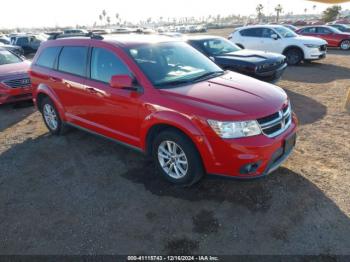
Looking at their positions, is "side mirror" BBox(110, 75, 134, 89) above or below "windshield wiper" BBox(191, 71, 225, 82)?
above

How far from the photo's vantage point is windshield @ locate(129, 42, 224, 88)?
402 cm

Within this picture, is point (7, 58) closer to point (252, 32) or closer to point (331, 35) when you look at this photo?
point (252, 32)

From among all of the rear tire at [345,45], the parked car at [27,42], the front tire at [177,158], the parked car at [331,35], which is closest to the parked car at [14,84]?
the front tire at [177,158]

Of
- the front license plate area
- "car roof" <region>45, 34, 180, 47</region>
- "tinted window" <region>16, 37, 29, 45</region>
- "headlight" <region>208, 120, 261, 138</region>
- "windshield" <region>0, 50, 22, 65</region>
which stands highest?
"car roof" <region>45, 34, 180, 47</region>

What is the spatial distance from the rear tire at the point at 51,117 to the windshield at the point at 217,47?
4.85 meters

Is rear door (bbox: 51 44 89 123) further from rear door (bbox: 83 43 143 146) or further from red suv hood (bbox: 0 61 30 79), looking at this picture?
red suv hood (bbox: 0 61 30 79)

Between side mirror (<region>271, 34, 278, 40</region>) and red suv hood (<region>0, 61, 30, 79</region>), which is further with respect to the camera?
side mirror (<region>271, 34, 278, 40</region>)

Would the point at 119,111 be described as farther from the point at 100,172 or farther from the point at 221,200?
the point at 221,200

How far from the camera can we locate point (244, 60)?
797cm

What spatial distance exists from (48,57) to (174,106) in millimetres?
3289

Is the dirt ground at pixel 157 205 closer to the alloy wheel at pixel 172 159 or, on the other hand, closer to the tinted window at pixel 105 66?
the alloy wheel at pixel 172 159

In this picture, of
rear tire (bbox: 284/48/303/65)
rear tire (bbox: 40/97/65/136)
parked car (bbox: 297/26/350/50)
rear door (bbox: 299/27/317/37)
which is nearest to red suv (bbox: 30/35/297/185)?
rear tire (bbox: 40/97/65/136)

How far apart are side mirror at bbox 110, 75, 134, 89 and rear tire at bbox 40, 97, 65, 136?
7.31 feet

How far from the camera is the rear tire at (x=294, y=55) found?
1298cm
